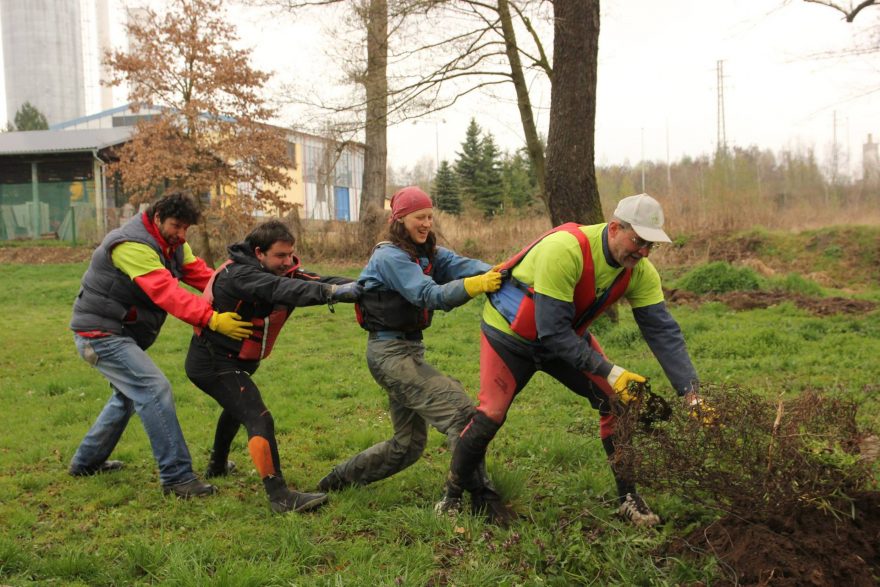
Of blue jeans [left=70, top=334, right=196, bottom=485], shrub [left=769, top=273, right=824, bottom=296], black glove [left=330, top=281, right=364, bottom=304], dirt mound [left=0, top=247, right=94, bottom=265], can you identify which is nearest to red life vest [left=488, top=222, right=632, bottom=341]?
black glove [left=330, top=281, right=364, bottom=304]

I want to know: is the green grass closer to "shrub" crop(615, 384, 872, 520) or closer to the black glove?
"shrub" crop(615, 384, 872, 520)

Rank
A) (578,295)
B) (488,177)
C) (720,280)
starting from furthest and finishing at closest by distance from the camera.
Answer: (488,177), (720,280), (578,295)

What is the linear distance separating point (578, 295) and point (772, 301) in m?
9.20

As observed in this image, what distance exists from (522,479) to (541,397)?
8.86 feet

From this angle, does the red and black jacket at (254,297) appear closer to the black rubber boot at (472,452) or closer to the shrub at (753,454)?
the black rubber boot at (472,452)

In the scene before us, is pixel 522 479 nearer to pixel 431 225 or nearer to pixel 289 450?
pixel 431 225

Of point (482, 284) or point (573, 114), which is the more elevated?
point (573, 114)

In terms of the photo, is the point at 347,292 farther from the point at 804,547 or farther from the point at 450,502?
the point at 804,547

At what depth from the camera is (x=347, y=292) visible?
4.69 meters

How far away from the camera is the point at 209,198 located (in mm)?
23781

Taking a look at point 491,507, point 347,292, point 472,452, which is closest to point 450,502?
point 491,507

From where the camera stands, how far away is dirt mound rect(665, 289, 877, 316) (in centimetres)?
1123

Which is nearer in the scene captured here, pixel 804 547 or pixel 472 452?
pixel 804 547

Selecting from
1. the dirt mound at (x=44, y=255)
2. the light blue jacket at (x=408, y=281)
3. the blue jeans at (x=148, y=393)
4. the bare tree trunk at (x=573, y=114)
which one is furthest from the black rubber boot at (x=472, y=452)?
the dirt mound at (x=44, y=255)
